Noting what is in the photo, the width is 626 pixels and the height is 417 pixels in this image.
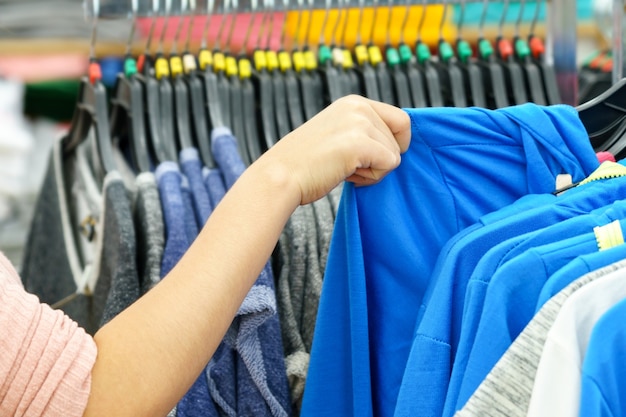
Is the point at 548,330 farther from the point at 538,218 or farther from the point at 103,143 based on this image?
the point at 103,143

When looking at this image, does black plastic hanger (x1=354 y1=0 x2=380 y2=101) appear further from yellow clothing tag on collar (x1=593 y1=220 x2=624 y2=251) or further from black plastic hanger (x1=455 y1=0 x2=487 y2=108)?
yellow clothing tag on collar (x1=593 y1=220 x2=624 y2=251)

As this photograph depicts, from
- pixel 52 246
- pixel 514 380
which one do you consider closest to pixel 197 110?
pixel 52 246

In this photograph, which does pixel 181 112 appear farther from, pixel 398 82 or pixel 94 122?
pixel 398 82

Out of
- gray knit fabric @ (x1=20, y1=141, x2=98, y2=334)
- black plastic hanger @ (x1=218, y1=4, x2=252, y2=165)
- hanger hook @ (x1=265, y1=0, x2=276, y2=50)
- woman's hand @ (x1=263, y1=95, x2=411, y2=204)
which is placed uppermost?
hanger hook @ (x1=265, y1=0, x2=276, y2=50)

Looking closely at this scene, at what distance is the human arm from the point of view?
633mm

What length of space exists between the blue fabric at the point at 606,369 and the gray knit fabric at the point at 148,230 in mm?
532

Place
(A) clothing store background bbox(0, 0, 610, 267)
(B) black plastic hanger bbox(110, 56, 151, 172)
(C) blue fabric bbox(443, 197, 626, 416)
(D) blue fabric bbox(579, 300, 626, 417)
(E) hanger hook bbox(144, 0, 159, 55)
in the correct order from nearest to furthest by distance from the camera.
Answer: (D) blue fabric bbox(579, 300, 626, 417) < (C) blue fabric bbox(443, 197, 626, 416) < (B) black plastic hanger bbox(110, 56, 151, 172) < (E) hanger hook bbox(144, 0, 159, 55) < (A) clothing store background bbox(0, 0, 610, 267)

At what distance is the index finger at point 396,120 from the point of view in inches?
31.1

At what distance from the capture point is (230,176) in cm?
103

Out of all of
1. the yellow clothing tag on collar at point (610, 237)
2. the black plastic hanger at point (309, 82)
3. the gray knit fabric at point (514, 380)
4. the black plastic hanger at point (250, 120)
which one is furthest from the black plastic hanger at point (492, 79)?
the gray knit fabric at point (514, 380)

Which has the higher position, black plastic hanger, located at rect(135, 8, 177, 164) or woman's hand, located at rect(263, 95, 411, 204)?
woman's hand, located at rect(263, 95, 411, 204)

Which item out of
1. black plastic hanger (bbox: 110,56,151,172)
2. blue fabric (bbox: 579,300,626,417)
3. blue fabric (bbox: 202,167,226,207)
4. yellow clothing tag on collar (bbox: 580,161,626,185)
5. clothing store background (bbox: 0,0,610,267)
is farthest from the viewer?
clothing store background (bbox: 0,0,610,267)

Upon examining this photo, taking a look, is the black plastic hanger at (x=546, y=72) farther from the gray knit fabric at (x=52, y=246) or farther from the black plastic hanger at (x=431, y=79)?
the gray knit fabric at (x=52, y=246)

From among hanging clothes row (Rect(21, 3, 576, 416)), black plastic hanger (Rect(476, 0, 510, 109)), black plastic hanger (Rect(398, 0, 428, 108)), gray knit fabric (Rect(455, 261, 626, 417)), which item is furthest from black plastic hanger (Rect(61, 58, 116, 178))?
gray knit fabric (Rect(455, 261, 626, 417))
